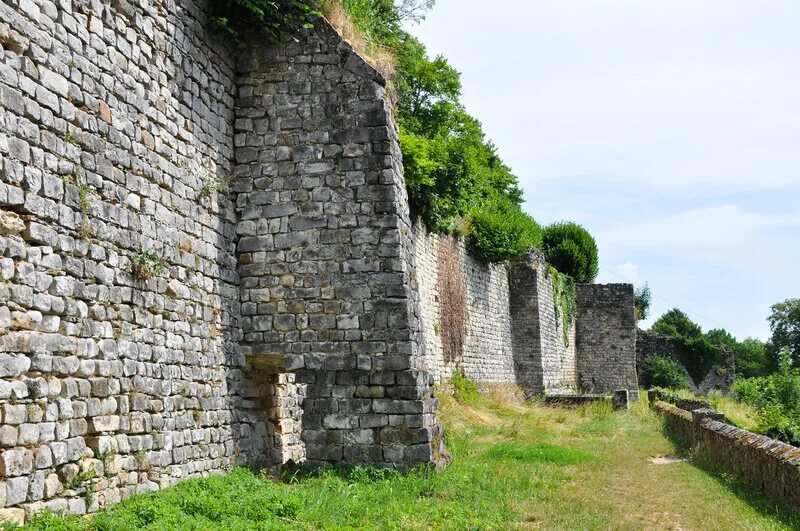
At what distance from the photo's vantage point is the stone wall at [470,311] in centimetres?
1759

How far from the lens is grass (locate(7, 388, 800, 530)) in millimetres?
6637

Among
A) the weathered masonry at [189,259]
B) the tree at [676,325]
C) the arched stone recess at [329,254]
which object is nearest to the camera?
the weathered masonry at [189,259]

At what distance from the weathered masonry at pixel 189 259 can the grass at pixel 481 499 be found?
44 cm

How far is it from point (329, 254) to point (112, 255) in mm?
2961

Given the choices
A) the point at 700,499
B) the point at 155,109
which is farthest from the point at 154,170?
the point at 700,499

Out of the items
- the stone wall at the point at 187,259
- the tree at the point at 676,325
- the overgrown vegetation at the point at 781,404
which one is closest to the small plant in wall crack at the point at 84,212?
the stone wall at the point at 187,259

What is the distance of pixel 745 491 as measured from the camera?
9.27 meters

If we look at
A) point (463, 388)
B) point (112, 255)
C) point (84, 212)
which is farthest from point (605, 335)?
point (84, 212)

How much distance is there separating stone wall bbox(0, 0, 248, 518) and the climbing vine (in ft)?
68.1

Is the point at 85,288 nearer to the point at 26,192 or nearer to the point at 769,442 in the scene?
the point at 26,192

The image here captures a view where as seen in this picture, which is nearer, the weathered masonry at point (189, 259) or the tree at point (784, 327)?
the weathered masonry at point (189, 259)

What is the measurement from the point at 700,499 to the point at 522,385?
16.2 m

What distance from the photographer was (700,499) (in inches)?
361

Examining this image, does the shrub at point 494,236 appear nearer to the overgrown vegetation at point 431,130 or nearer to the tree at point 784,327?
the overgrown vegetation at point 431,130
